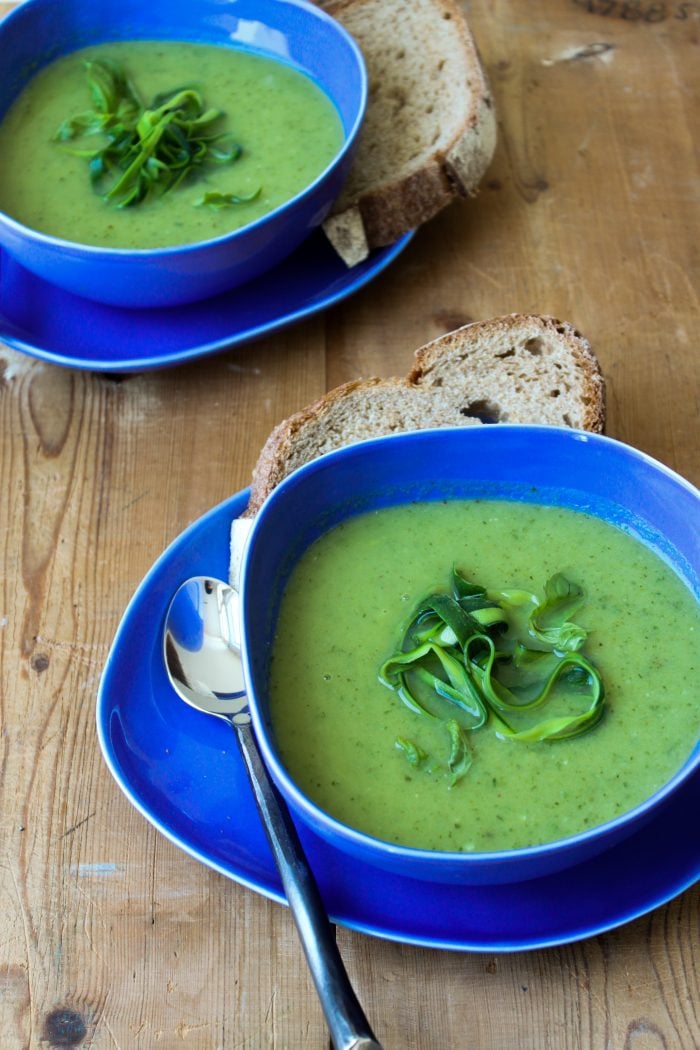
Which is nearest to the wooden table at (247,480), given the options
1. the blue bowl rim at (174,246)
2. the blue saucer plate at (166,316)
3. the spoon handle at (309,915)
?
the blue saucer plate at (166,316)

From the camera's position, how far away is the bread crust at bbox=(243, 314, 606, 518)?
1977mm

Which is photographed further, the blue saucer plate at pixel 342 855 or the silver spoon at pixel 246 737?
the blue saucer plate at pixel 342 855

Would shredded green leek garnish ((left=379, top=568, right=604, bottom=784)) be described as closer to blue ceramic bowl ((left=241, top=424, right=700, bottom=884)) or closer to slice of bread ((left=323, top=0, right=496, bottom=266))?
blue ceramic bowl ((left=241, top=424, right=700, bottom=884))

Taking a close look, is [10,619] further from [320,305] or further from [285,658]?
[320,305]

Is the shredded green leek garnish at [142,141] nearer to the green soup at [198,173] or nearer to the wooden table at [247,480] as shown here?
the green soup at [198,173]

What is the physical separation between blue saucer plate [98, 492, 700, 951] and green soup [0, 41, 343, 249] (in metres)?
0.90

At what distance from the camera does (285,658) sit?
1588 mm

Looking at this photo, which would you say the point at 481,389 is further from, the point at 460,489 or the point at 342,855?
the point at 342,855

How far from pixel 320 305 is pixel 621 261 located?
68 centimetres

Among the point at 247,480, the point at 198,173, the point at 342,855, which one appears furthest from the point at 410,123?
the point at 342,855

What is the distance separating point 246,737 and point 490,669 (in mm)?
366

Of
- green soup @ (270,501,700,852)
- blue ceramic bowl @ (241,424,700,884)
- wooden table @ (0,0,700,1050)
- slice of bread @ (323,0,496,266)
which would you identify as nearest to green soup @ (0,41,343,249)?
slice of bread @ (323,0,496,266)

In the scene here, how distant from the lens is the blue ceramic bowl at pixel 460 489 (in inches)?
62.5

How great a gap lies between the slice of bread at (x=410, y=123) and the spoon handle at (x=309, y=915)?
1.13 meters
